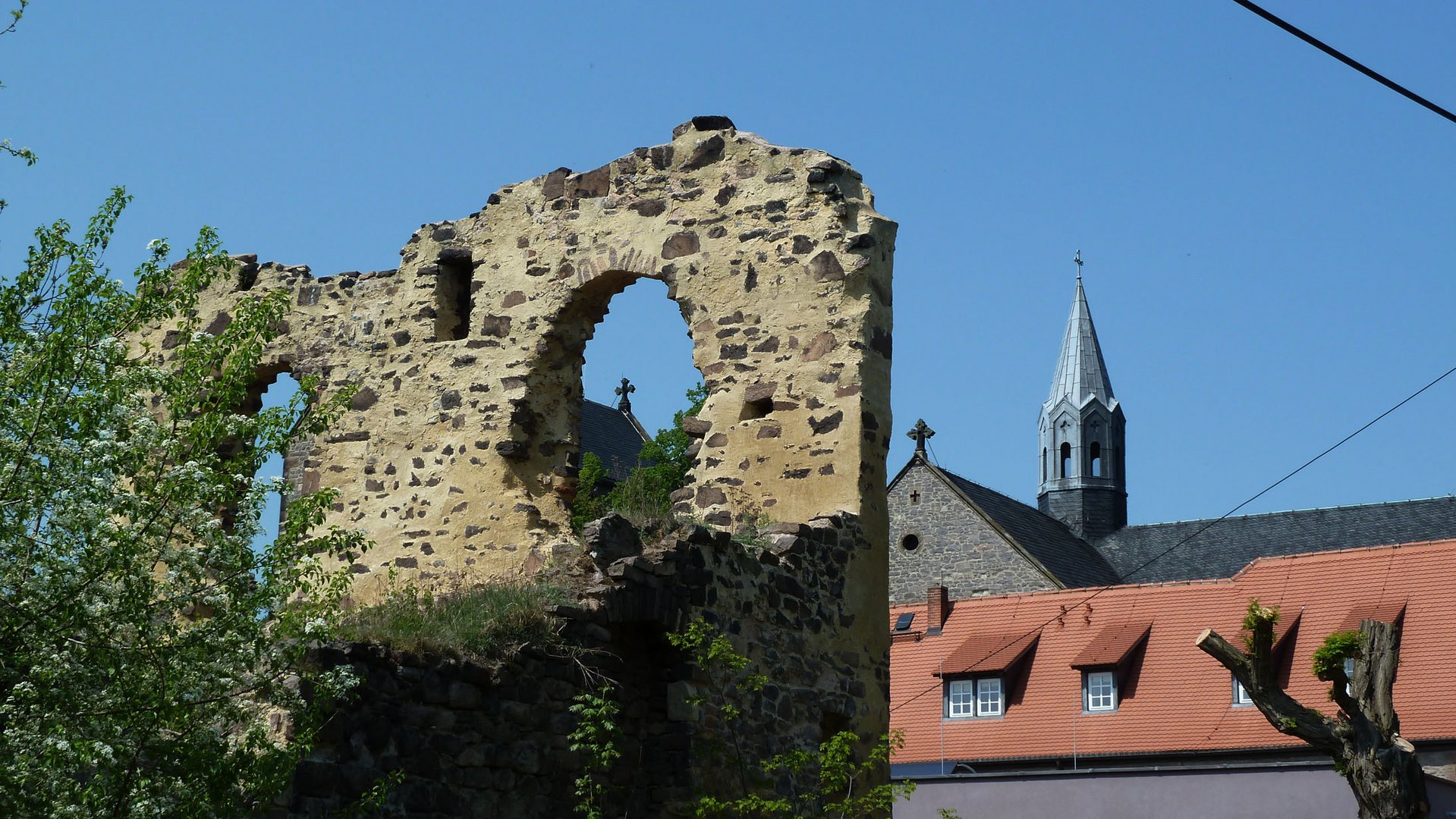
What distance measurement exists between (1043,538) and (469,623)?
3451 centimetres

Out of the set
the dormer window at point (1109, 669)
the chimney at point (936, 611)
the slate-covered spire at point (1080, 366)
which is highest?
the slate-covered spire at point (1080, 366)

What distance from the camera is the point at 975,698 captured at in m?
27.1

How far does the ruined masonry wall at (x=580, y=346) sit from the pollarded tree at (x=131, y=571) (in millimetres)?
5024

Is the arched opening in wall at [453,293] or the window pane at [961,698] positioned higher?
the arched opening in wall at [453,293]

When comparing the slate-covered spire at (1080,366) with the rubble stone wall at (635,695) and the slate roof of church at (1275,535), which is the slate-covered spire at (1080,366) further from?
the rubble stone wall at (635,695)

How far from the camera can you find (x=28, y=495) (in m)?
6.18

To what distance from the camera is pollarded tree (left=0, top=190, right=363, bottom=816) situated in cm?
605

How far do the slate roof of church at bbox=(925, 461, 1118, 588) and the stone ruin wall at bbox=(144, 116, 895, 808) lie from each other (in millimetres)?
26015

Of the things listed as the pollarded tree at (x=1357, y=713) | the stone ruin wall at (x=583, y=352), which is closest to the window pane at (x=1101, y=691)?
the pollarded tree at (x=1357, y=713)

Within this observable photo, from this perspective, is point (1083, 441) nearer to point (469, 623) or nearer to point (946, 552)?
point (946, 552)

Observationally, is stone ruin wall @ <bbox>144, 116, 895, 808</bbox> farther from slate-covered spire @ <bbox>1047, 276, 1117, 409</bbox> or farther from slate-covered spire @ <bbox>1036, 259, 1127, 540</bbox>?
slate-covered spire @ <bbox>1047, 276, 1117, 409</bbox>

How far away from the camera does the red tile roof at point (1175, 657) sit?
80.5 ft

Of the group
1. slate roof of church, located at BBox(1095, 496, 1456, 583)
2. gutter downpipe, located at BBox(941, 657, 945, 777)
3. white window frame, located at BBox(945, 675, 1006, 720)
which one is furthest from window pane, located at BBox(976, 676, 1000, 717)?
slate roof of church, located at BBox(1095, 496, 1456, 583)

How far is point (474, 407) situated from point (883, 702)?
12.2 feet
